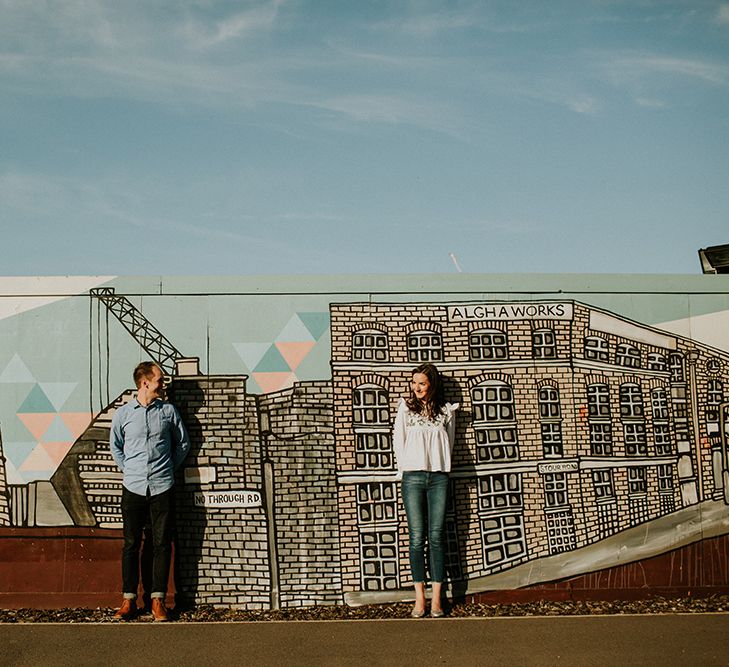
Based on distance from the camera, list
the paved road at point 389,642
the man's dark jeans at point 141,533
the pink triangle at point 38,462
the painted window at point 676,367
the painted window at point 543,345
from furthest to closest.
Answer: the painted window at point 676,367
the painted window at point 543,345
the pink triangle at point 38,462
the man's dark jeans at point 141,533
the paved road at point 389,642

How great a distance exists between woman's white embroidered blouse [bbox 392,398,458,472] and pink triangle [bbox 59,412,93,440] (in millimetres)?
2316

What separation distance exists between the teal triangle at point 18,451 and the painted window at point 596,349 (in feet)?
14.1

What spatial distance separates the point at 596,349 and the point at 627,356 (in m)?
0.26

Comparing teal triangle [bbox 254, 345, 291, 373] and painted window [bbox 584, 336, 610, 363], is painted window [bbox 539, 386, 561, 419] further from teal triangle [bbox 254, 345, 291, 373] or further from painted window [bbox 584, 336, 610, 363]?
teal triangle [bbox 254, 345, 291, 373]

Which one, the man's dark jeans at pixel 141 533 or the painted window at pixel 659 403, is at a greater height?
the painted window at pixel 659 403

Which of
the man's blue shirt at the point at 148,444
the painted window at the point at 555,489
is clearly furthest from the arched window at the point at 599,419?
the man's blue shirt at the point at 148,444

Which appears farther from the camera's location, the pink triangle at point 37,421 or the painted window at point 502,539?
the painted window at point 502,539

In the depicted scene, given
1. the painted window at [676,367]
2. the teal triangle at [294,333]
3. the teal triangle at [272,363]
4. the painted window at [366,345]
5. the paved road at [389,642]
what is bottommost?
the paved road at [389,642]

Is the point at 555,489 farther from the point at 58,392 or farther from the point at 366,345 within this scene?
the point at 58,392

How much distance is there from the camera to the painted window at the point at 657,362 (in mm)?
6984

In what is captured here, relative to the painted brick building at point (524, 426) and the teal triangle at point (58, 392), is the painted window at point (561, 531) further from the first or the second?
the teal triangle at point (58, 392)

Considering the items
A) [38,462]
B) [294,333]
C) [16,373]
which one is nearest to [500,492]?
[294,333]

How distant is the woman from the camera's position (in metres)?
6.41

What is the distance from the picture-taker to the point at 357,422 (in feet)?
22.0
